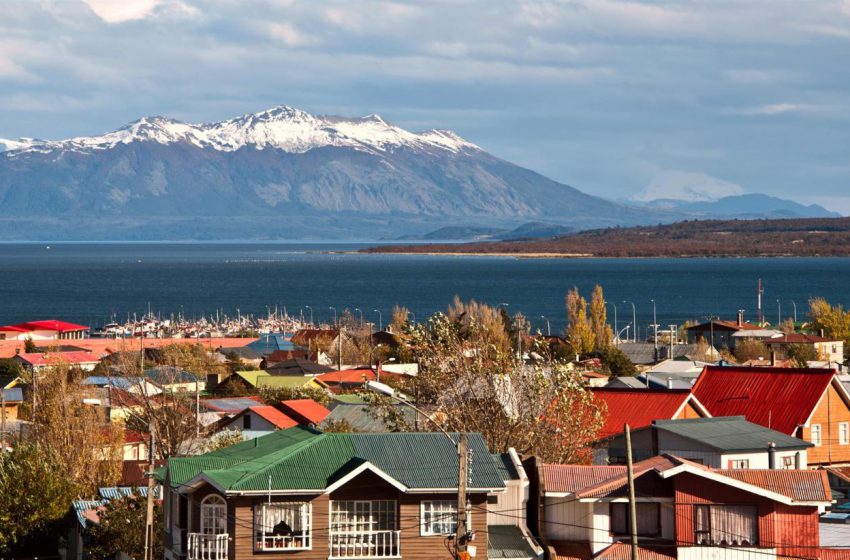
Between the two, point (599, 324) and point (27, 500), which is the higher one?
point (599, 324)

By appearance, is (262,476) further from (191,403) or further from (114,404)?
(114,404)

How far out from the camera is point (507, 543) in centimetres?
2570

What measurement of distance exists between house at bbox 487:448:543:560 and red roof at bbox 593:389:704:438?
14940 mm

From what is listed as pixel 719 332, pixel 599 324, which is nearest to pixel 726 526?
pixel 599 324

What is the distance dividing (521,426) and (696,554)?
9.29m

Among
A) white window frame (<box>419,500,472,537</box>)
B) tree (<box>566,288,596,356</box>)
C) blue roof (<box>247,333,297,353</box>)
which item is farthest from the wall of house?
blue roof (<box>247,333,297,353</box>)

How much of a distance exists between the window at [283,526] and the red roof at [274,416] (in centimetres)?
2288

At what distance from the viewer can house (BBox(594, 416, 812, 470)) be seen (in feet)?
113

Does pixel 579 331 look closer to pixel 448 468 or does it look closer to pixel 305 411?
pixel 305 411

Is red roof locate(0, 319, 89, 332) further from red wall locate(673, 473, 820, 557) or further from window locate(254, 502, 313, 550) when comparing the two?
red wall locate(673, 473, 820, 557)

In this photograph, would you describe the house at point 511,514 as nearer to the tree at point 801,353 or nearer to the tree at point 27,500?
the tree at point 27,500

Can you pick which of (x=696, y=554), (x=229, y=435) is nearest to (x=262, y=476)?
(x=696, y=554)

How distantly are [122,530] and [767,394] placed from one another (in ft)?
69.5

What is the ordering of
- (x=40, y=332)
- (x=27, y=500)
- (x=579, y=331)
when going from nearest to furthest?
(x=27, y=500) < (x=579, y=331) < (x=40, y=332)
